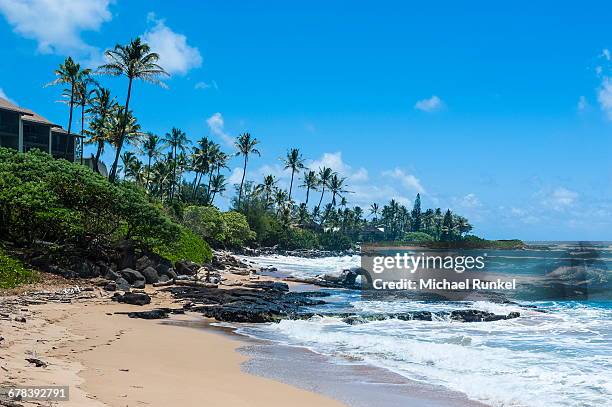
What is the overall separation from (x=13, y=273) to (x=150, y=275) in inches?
Answer: 247

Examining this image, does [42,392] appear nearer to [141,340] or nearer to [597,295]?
[141,340]

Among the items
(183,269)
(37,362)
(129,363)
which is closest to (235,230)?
(183,269)

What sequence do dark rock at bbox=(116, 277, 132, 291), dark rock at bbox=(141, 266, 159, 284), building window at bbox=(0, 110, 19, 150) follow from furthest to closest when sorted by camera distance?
building window at bbox=(0, 110, 19, 150)
dark rock at bbox=(141, 266, 159, 284)
dark rock at bbox=(116, 277, 132, 291)

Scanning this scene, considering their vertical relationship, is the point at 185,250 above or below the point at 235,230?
below

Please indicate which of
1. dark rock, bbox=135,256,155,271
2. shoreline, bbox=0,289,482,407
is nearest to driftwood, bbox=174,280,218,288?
dark rock, bbox=135,256,155,271

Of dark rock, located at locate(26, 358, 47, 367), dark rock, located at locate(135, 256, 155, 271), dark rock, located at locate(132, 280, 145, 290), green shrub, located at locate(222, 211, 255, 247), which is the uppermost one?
green shrub, located at locate(222, 211, 255, 247)

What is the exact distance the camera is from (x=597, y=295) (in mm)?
35594

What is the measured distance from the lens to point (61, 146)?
50.0 m

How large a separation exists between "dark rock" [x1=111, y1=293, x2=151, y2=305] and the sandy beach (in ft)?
9.55

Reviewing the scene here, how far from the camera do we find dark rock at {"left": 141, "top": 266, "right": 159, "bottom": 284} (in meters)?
24.4

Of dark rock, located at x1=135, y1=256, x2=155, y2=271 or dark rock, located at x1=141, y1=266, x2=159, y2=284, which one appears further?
dark rock, located at x1=135, y1=256, x2=155, y2=271

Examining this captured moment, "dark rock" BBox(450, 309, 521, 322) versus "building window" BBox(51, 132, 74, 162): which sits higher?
"building window" BBox(51, 132, 74, 162)

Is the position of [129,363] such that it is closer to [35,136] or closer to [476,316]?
[476,316]

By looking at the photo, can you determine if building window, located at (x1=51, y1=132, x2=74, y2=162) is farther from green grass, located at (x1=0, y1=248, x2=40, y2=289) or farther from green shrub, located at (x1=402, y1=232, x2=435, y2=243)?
green shrub, located at (x1=402, y1=232, x2=435, y2=243)
